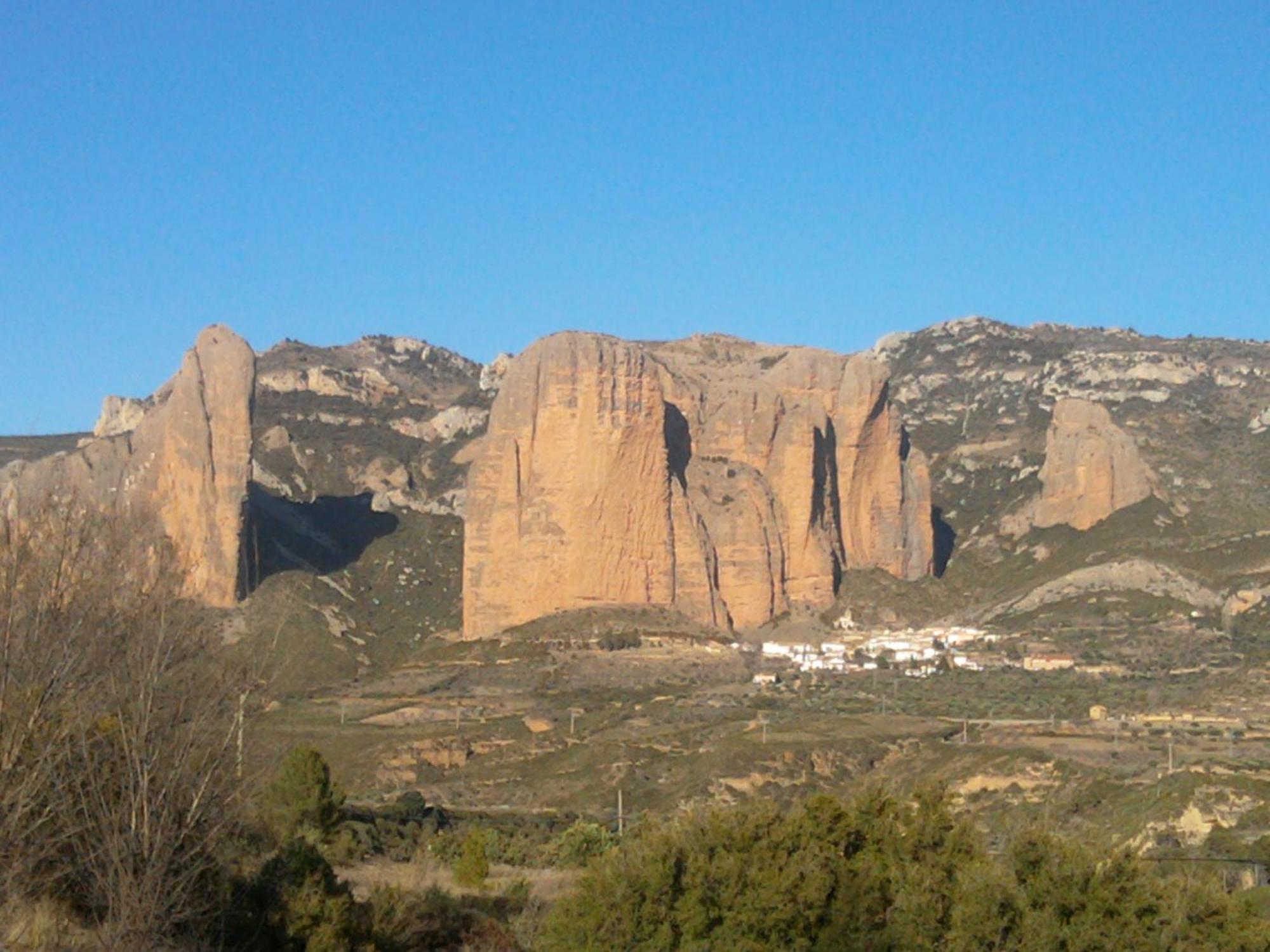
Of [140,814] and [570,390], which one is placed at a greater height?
[570,390]

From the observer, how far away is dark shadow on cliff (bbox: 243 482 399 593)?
107188mm

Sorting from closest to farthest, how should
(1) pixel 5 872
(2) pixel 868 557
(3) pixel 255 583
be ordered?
(1) pixel 5 872, (3) pixel 255 583, (2) pixel 868 557

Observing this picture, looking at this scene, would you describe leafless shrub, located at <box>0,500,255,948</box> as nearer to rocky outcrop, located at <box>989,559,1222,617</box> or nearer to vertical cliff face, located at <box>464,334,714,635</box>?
vertical cliff face, located at <box>464,334,714,635</box>

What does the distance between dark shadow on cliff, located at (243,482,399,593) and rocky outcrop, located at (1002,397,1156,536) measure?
147 feet

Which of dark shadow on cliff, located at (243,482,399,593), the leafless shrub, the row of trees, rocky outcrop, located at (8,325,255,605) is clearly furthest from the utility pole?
dark shadow on cliff, located at (243,482,399,593)

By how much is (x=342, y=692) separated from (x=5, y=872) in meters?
74.5

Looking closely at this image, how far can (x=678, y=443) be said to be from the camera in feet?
349

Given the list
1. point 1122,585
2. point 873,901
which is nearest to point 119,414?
point 1122,585

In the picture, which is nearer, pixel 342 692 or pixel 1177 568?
pixel 342 692

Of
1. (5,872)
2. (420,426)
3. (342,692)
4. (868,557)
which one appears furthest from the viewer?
(420,426)

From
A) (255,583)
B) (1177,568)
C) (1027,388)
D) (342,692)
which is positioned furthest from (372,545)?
(1027,388)

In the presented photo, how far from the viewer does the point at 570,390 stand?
101m

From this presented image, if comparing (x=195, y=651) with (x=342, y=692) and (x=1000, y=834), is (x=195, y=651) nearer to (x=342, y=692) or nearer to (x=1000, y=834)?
(x=1000, y=834)

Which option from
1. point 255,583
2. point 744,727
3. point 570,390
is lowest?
point 744,727
